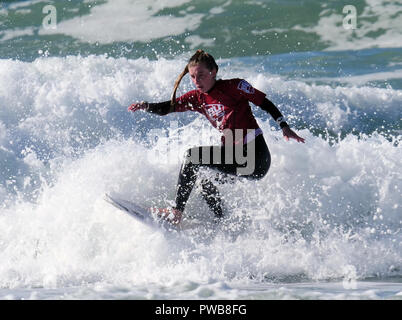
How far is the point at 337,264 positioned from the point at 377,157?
2.20 metres

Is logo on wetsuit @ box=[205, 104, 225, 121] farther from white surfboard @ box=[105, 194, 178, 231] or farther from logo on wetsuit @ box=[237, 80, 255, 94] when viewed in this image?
white surfboard @ box=[105, 194, 178, 231]

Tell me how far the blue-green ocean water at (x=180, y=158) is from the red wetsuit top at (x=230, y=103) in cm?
101

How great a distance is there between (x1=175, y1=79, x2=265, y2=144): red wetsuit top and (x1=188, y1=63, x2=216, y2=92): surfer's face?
93 mm

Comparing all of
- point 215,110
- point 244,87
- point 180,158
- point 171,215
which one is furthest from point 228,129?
point 180,158

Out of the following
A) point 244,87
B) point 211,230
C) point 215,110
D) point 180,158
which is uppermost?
point 244,87

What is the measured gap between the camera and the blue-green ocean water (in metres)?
5.21

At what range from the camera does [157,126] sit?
12.3 m

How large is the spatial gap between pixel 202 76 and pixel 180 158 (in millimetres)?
2010

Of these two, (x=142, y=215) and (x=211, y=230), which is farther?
(x=211, y=230)

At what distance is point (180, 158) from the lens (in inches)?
278

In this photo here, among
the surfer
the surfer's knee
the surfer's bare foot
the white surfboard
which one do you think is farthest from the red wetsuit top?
the white surfboard

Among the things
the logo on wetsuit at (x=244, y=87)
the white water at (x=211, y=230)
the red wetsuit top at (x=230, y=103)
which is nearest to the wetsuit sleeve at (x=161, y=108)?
the red wetsuit top at (x=230, y=103)

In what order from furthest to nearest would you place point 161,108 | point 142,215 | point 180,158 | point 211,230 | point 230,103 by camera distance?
point 180,158 < point 211,230 < point 142,215 < point 161,108 < point 230,103

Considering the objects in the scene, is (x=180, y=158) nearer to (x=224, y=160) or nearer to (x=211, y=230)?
(x=211, y=230)
